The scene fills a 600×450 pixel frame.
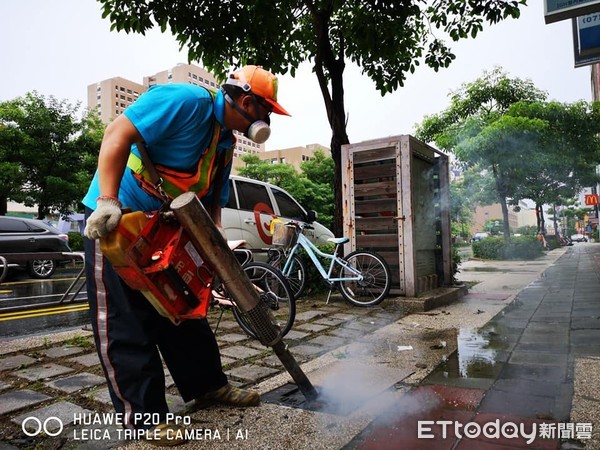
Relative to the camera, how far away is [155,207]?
2254 millimetres

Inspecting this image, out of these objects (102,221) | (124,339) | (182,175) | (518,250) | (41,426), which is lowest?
(518,250)

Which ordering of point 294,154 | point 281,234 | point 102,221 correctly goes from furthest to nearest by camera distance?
point 294,154, point 281,234, point 102,221

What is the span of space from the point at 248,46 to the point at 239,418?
739cm

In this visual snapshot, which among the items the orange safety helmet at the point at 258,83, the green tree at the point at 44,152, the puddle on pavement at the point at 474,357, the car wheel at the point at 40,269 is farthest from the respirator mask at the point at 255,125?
the green tree at the point at 44,152

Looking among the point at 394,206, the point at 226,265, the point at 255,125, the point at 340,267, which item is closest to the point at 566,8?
the point at 394,206

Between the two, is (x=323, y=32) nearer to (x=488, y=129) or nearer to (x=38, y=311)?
(x=38, y=311)

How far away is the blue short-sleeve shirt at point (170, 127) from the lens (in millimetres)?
2037

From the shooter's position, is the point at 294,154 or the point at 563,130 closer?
the point at 563,130

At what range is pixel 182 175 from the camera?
7.36 feet

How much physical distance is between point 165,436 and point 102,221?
3.54 feet

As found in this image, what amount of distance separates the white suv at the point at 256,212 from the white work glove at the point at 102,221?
4.97 m

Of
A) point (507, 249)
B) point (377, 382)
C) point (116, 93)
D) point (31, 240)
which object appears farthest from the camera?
point (116, 93)

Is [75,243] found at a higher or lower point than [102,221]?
lower

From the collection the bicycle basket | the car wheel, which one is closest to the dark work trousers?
the bicycle basket
